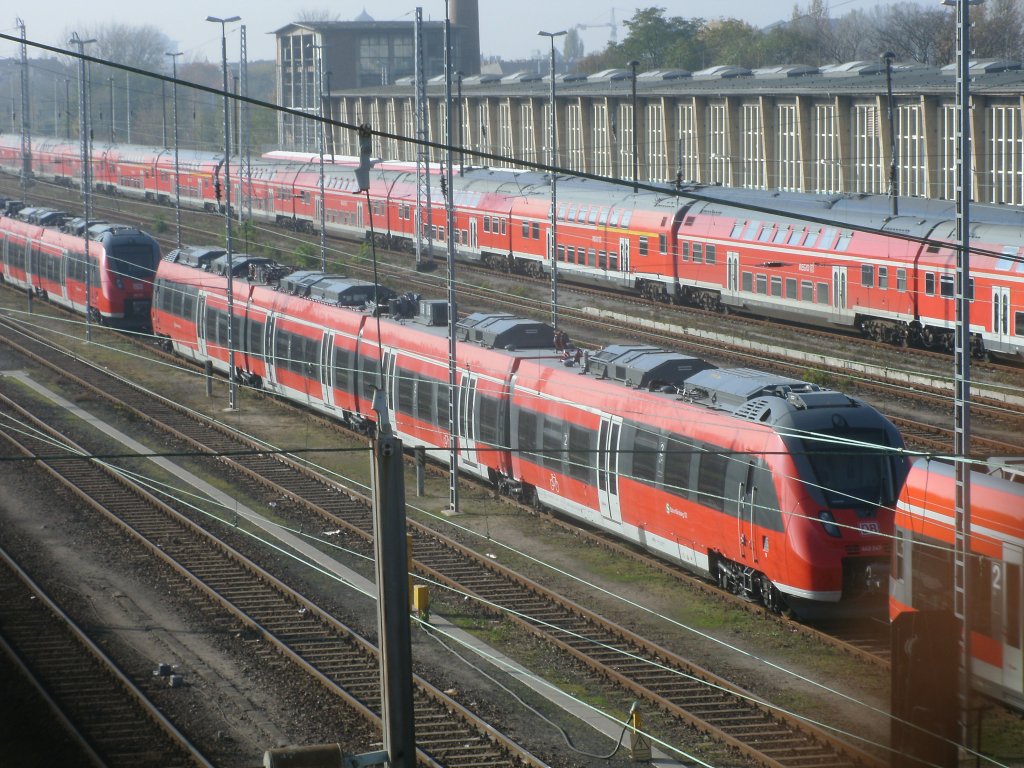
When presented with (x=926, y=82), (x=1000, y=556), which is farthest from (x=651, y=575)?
(x=926, y=82)

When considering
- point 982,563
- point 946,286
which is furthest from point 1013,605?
point 946,286

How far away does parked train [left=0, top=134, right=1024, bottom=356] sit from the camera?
33.4 meters

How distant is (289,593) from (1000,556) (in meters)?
10.1

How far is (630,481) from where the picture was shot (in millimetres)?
19797

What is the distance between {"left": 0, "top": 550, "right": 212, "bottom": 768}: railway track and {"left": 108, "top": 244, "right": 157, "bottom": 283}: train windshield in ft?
79.6

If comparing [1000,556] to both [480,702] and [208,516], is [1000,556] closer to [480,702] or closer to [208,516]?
[480,702]

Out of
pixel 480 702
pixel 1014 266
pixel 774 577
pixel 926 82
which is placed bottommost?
pixel 480 702

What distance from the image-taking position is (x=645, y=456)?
19.3 metres

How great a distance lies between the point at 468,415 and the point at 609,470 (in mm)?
4809

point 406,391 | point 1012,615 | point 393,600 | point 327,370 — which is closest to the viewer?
point 393,600

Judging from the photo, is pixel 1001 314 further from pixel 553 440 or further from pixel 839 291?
pixel 553 440

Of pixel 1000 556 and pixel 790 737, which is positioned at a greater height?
pixel 1000 556

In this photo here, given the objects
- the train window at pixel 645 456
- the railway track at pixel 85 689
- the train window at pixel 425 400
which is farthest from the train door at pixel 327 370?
the train window at pixel 645 456

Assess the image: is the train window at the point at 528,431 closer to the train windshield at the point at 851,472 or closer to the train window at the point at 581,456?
the train window at the point at 581,456
